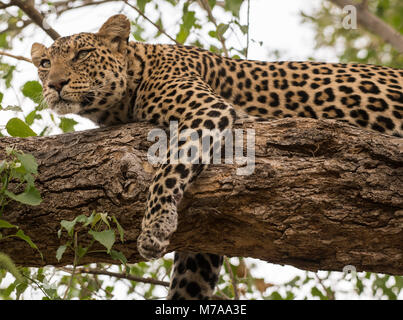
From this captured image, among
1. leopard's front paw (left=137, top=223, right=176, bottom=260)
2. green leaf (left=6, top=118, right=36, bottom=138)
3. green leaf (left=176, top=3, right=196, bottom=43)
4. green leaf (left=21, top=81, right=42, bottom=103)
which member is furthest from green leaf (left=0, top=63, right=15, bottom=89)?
leopard's front paw (left=137, top=223, right=176, bottom=260)

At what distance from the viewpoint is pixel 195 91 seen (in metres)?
5.69

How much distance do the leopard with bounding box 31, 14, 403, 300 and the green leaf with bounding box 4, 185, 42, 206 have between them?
5.14 feet

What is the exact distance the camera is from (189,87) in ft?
19.0

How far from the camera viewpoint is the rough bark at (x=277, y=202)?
193 inches

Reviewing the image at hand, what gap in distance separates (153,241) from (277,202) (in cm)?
110

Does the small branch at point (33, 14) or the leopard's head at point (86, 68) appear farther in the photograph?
the small branch at point (33, 14)

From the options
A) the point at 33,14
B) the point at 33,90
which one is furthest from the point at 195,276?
the point at 33,14

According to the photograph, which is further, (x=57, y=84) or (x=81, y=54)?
(x=81, y=54)

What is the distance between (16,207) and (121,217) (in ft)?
3.01

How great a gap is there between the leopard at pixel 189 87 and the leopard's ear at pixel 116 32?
0.01 metres

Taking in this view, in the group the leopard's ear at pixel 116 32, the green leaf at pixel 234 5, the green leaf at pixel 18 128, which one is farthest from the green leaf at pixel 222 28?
the green leaf at pixel 18 128

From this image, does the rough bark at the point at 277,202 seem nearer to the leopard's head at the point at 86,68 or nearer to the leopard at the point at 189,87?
the leopard at the point at 189,87

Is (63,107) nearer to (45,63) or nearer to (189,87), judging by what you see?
(45,63)

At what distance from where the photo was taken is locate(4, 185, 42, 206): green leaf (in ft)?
14.3
